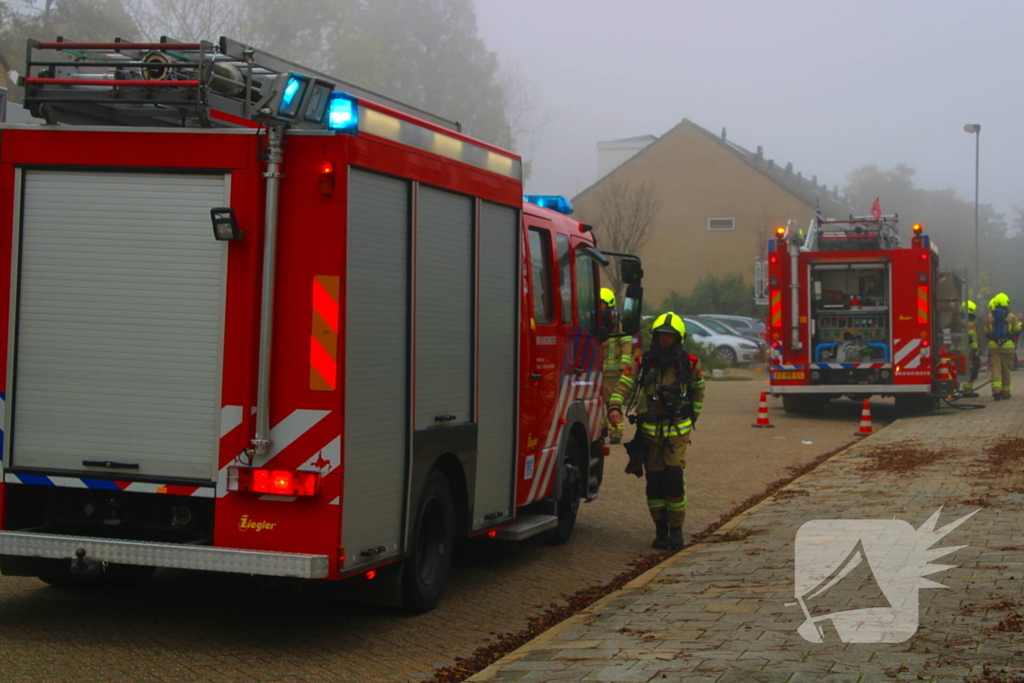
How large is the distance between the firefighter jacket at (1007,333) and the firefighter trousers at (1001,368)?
10 centimetres

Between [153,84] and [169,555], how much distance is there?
224cm

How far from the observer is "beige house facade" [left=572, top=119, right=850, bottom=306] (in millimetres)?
55281

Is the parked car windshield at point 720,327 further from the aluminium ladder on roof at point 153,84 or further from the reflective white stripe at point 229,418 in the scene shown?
the reflective white stripe at point 229,418

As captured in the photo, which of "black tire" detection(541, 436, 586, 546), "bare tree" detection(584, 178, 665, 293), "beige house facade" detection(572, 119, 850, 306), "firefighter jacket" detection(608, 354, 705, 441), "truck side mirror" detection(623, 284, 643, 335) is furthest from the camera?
Answer: "beige house facade" detection(572, 119, 850, 306)

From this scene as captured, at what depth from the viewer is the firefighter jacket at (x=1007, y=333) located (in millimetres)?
22750

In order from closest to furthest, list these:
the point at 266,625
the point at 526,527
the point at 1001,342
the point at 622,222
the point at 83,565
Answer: the point at 83,565 → the point at 266,625 → the point at 526,527 → the point at 1001,342 → the point at 622,222

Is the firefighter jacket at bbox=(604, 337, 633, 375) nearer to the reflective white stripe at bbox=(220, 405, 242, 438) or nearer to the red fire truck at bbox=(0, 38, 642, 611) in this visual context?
the red fire truck at bbox=(0, 38, 642, 611)

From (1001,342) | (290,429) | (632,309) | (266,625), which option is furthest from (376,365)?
(1001,342)

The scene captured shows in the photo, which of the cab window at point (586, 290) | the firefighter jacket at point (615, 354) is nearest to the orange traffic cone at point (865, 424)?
the firefighter jacket at point (615, 354)

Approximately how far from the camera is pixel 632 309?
9.43 metres

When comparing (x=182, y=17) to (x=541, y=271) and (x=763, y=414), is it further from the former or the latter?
(x=541, y=271)

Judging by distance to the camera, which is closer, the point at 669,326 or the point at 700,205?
the point at 669,326

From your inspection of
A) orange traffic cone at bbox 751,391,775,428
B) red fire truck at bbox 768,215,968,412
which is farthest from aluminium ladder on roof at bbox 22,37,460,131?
red fire truck at bbox 768,215,968,412

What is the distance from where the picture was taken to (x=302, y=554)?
5.36 metres
